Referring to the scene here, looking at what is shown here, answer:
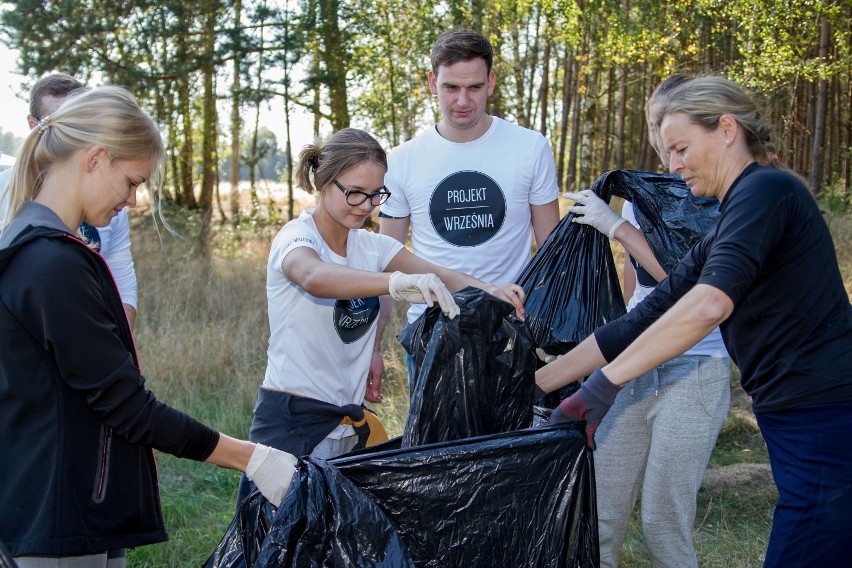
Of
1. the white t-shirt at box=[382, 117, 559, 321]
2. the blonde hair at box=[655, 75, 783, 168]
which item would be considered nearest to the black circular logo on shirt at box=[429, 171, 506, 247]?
the white t-shirt at box=[382, 117, 559, 321]

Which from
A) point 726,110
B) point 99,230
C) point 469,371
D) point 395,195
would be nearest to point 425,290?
point 469,371

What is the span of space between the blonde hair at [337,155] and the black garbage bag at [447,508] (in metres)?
0.98

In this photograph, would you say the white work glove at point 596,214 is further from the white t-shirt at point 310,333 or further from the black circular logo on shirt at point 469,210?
the white t-shirt at point 310,333

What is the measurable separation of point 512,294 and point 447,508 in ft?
2.69

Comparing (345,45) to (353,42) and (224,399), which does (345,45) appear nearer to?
(353,42)

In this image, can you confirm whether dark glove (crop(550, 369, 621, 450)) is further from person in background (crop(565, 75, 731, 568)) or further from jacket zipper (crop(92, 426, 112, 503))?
jacket zipper (crop(92, 426, 112, 503))

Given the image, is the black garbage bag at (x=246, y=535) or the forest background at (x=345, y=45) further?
the forest background at (x=345, y=45)

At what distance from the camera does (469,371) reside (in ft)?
7.40

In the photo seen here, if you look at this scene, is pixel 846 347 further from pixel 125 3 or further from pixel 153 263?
pixel 125 3

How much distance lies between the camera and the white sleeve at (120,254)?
128 inches

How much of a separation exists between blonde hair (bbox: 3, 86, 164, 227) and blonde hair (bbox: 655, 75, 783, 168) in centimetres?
132

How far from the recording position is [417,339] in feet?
7.50

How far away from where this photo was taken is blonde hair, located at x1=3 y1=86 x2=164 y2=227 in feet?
5.64

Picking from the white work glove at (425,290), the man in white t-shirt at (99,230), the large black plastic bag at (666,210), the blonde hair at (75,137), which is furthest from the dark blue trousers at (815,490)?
the man in white t-shirt at (99,230)
